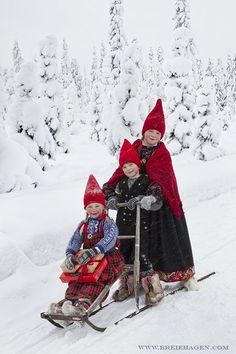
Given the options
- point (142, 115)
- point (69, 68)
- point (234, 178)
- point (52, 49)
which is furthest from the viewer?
point (69, 68)

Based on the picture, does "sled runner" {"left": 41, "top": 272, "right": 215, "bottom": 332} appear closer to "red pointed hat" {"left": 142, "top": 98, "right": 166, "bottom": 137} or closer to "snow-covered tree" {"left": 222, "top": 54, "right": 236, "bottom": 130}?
"red pointed hat" {"left": 142, "top": 98, "right": 166, "bottom": 137}

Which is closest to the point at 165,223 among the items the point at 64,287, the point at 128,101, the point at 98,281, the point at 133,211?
the point at 133,211

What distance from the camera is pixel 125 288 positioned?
5.79 m

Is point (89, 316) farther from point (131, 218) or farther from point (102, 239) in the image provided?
point (131, 218)

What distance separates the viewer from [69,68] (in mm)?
79625

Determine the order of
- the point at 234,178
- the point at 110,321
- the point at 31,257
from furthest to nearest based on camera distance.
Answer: the point at 234,178 → the point at 31,257 → the point at 110,321

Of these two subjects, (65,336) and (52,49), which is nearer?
(65,336)

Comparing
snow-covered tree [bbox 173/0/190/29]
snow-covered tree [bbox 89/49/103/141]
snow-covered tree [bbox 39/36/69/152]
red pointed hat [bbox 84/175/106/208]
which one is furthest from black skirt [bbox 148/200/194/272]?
snow-covered tree [bbox 89/49/103/141]

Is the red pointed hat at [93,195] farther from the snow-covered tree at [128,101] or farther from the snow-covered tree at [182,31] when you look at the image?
the snow-covered tree at [182,31]

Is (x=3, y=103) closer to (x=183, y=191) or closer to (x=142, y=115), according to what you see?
(x=183, y=191)

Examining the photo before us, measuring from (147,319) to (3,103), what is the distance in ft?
32.9

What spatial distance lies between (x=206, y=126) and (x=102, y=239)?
21.0m

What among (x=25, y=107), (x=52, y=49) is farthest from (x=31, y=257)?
(x=52, y=49)

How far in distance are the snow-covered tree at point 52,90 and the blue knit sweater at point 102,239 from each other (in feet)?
96.9
